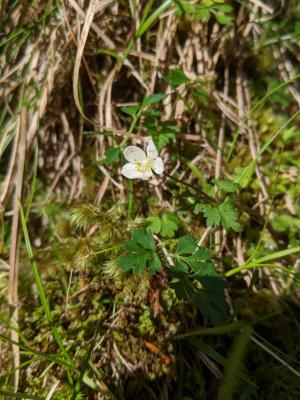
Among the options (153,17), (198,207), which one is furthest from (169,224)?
(153,17)

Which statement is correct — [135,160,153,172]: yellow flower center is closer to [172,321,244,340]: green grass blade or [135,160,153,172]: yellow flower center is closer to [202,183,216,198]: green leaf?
[202,183,216,198]: green leaf

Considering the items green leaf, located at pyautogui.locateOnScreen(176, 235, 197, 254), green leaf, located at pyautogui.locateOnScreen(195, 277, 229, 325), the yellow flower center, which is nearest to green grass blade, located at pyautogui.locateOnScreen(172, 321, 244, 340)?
green leaf, located at pyautogui.locateOnScreen(195, 277, 229, 325)

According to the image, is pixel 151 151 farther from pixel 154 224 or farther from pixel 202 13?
pixel 202 13

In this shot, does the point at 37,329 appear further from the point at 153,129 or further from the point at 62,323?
the point at 153,129

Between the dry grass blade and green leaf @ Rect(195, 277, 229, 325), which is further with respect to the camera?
the dry grass blade

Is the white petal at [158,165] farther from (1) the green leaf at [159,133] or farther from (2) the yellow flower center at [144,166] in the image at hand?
(1) the green leaf at [159,133]

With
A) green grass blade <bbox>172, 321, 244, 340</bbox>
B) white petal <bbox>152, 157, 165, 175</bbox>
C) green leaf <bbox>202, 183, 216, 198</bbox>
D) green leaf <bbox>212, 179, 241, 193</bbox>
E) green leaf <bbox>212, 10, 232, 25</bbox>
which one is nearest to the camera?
green grass blade <bbox>172, 321, 244, 340</bbox>

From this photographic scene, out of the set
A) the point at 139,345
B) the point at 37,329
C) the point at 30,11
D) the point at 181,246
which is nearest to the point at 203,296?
the point at 181,246
